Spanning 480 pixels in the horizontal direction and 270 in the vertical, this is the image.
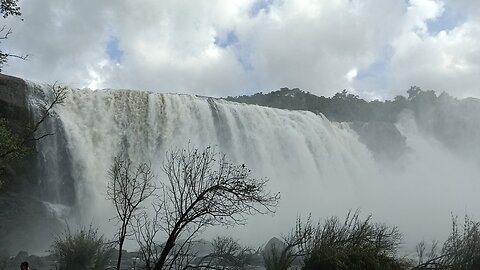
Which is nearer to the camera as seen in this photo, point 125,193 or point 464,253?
point 464,253

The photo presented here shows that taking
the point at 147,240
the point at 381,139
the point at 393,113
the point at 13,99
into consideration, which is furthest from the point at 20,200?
the point at 393,113

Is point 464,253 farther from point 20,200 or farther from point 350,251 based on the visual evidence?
point 20,200

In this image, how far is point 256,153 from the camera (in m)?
39.4

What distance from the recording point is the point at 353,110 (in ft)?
245

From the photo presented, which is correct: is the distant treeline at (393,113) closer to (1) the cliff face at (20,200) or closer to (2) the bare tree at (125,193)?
(1) the cliff face at (20,200)

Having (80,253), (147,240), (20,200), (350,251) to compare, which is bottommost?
(80,253)

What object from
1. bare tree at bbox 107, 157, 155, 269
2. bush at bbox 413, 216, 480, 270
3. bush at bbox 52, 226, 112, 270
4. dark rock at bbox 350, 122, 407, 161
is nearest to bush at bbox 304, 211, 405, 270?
bush at bbox 413, 216, 480, 270

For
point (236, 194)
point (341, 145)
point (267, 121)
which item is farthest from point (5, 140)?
point (341, 145)

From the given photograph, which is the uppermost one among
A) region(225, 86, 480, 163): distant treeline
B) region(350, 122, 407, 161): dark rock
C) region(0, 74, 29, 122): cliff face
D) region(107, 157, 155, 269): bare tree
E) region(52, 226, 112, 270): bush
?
region(225, 86, 480, 163): distant treeline

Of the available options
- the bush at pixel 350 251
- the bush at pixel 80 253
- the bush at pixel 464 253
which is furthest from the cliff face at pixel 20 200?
the bush at pixel 464 253

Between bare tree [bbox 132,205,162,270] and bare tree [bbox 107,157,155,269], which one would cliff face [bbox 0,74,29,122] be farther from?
bare tree [bbox 107,157,155,269]

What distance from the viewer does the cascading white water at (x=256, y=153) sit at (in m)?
30.8

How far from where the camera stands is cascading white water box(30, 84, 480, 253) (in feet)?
101

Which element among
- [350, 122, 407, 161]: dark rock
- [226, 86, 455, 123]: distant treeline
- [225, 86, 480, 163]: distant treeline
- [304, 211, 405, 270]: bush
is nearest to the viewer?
[304, 211, 405, 270]: bush
